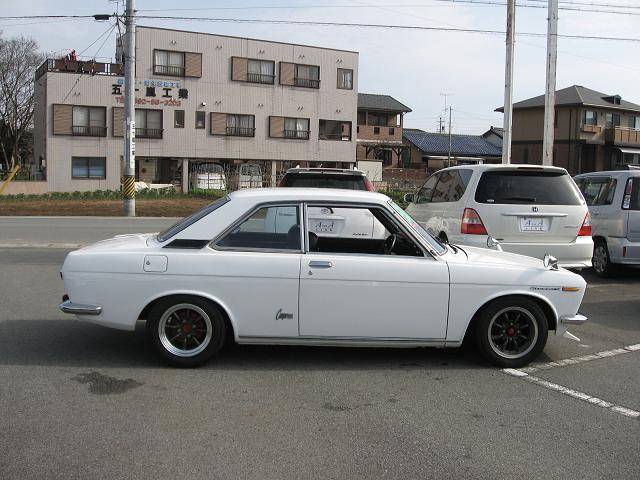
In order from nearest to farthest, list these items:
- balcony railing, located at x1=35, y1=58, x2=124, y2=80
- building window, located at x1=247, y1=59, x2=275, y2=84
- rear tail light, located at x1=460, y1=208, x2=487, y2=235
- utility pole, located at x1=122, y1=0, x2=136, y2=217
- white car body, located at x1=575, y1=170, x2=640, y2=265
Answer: rear tail light, located at x1=460, y1=208, x2=487, y2=235
white car body, located at x1=575, y1=170, x2=640, y2=265
utility pole, located at x1=122, y1=0, x2=136, y2=217
balcony railing, located at x1=35, y1=58, x2=124, y2=80
building window, located at x1=247, y1=59, x2=275, y2=84

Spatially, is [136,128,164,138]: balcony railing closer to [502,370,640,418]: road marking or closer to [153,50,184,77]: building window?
[153,50,184,77]: building window

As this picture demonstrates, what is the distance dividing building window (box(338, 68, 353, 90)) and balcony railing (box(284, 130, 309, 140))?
4144 mm

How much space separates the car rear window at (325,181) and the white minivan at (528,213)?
1.55 m

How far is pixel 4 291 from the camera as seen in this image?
840cm

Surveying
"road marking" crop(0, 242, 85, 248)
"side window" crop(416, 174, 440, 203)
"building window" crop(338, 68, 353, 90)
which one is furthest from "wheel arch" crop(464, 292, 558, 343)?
"building window" crop(338, 68, 353, 90)

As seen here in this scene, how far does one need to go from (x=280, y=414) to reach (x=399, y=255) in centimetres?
174

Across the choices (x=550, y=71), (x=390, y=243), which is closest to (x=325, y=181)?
(x=390, y=243)

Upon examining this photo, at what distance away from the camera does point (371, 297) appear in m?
5.21

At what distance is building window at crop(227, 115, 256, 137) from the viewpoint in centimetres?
4225

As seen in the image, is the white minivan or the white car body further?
the white car body

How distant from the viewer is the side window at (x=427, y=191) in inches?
395

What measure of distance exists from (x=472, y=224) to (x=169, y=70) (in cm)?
3524

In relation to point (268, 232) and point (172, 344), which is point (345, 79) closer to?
point (268, 232)

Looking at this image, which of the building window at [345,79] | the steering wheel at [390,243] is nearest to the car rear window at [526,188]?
the steering wheel at [390,243]
